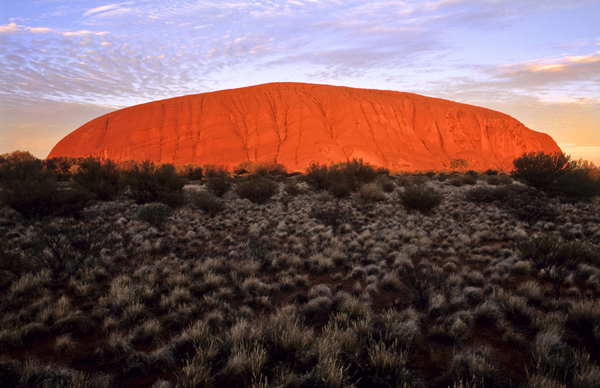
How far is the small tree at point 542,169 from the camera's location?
17.4 m

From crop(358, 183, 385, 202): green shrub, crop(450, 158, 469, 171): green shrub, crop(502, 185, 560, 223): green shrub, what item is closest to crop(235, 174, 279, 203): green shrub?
crop(358, 183, 385, 202): green shrub

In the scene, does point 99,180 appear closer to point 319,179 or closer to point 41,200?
point 41,200

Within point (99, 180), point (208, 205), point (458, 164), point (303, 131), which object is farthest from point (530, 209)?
point (458, 164)

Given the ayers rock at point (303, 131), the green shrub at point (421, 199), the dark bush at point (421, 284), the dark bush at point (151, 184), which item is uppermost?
the ayers rock at point (303, 131)

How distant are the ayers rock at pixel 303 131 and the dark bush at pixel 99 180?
48073 mm

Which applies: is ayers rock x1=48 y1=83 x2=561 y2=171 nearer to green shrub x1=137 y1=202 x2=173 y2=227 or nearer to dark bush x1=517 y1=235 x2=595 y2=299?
green shrub x1=137 y1=202 x2=173 y2=227

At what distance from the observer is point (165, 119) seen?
3214 inches

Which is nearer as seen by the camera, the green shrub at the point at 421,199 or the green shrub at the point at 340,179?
the green shrub at the point at 421,199

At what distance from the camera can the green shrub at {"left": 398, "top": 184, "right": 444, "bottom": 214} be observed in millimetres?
14727

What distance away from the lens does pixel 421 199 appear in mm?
14812

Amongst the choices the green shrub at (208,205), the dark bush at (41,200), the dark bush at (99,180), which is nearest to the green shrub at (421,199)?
the green shrub at (208,205)

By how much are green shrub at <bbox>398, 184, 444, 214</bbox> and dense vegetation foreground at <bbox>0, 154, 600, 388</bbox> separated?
8.02 feet

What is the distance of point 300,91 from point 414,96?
40493mm

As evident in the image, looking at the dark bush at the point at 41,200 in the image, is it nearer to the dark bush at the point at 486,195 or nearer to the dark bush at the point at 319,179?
the dark bush at the point at 319,179
